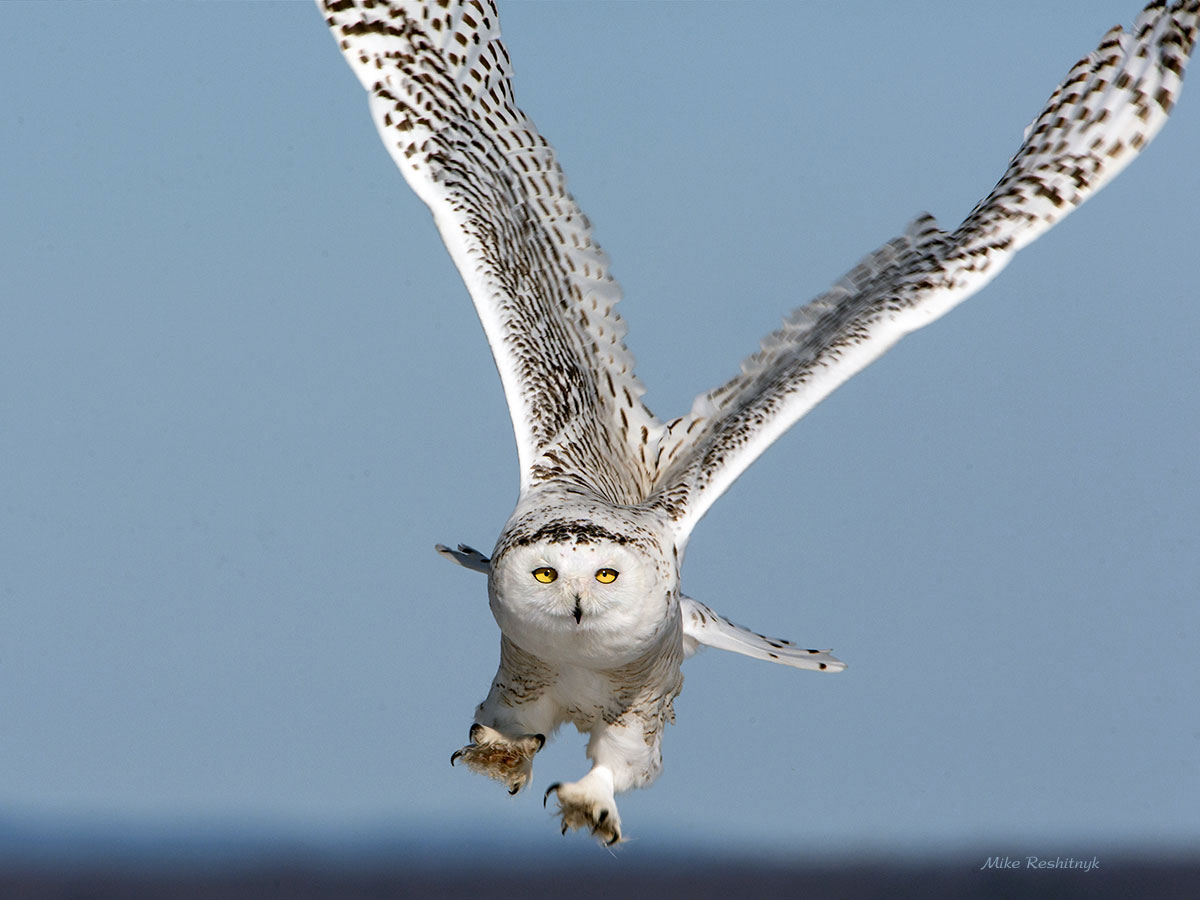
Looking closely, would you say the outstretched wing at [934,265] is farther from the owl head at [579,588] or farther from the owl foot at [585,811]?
the owl foot at [585,811]

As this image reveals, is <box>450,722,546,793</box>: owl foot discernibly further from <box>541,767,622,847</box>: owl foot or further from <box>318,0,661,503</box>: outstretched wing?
<box>318,0,661,503</box>: outstretched wing

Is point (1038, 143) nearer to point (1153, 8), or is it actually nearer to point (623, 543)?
point (1153, 8)

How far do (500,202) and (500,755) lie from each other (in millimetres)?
3383

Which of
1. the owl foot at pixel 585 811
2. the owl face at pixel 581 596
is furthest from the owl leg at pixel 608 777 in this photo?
the owl face at pixel 581 596

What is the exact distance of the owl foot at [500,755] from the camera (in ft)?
29.1

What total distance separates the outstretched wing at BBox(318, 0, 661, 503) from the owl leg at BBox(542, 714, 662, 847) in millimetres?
1422

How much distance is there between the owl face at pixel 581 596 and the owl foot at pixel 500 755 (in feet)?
3.45

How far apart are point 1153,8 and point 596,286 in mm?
3785

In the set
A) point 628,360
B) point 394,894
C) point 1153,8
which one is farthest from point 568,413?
point 394,894

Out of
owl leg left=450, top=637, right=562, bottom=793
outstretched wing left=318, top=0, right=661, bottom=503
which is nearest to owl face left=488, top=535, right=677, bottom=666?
owl leg left=450, top=637, right=562, bottom=793

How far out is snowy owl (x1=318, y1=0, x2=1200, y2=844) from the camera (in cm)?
852

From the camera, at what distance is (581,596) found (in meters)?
7.59

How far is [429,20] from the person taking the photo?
10391mm

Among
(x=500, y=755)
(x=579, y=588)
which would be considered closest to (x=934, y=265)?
(x=579, y=588)
